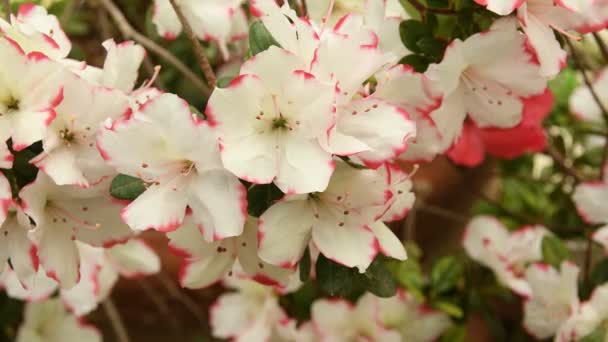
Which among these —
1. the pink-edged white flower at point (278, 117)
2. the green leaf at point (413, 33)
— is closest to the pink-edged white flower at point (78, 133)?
the pink-edged white flower at point (278, 117)

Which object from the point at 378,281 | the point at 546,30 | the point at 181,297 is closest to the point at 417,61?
the point at 546,30

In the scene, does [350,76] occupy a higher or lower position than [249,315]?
higher

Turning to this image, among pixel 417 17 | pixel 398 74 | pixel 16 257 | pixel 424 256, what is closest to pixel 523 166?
pixel 424 256

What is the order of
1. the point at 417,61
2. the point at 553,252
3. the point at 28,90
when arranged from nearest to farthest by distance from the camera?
1. the point at 28,90
2. the point at 417,61
3. the point at 553,252

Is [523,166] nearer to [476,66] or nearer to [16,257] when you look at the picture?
[476,66]

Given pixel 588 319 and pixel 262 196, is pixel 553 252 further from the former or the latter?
pixel 262 196

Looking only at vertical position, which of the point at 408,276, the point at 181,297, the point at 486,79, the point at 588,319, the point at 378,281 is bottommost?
the point at 181,297

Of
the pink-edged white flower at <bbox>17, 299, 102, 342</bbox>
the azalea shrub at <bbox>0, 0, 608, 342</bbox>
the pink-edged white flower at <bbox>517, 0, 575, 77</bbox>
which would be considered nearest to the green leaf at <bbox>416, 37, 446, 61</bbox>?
the azalea shrub at <bbox>0, 0, 608, 342</bbox>
